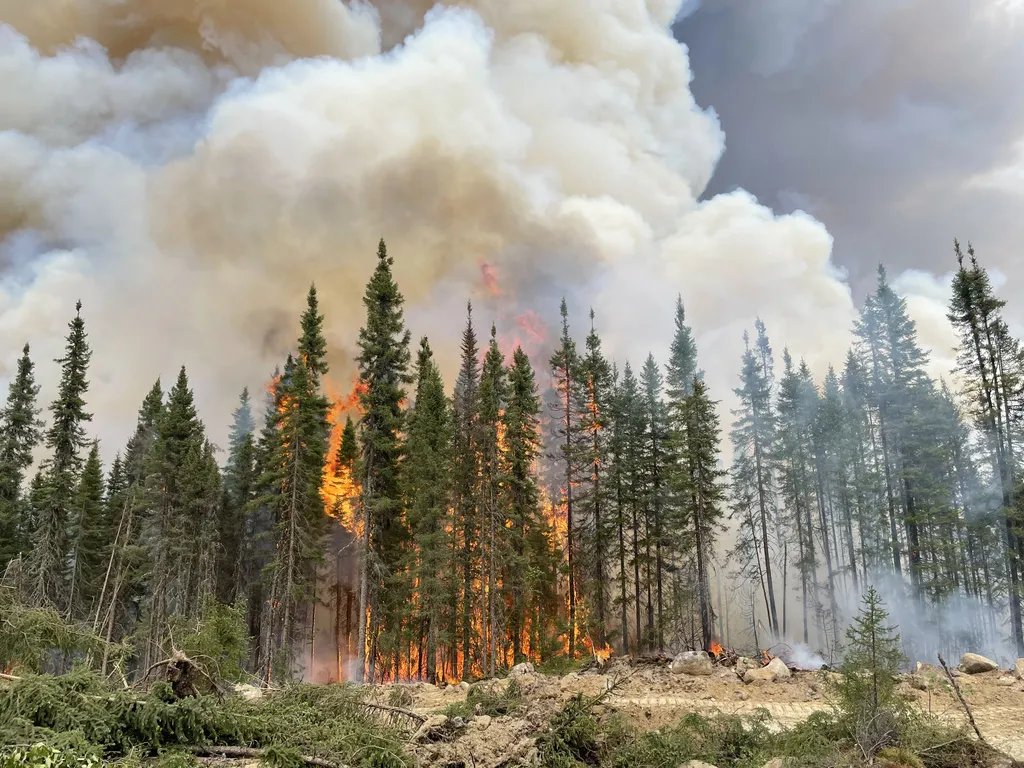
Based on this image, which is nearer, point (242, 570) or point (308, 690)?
point (308, 690)

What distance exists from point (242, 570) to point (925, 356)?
50691 mm

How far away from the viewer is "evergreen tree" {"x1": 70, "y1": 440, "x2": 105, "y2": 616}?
142 ft

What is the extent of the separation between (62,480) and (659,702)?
42.7 m

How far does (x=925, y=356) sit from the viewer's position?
122 feet

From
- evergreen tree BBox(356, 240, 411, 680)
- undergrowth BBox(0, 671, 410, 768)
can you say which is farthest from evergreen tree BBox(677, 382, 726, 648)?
undergrowth BBox(0, 671, 410, 768)

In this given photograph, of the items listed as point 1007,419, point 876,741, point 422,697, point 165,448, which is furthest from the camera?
point 165,448

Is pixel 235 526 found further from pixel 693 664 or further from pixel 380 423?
pixel 693 664

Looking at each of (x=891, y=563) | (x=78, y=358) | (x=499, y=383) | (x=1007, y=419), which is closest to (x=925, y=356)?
(x=1007, y=419)

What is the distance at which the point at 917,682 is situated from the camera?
19.4 meters

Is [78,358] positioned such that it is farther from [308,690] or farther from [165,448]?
[308,690]

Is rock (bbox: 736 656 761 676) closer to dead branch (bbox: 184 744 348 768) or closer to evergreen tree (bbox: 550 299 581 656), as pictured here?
evergreen tree (bbox: 550 299 581 656)

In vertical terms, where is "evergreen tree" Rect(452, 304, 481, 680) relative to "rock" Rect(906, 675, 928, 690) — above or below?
above

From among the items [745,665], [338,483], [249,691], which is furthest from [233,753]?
[338,483]

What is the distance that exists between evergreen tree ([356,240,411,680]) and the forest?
142mm
